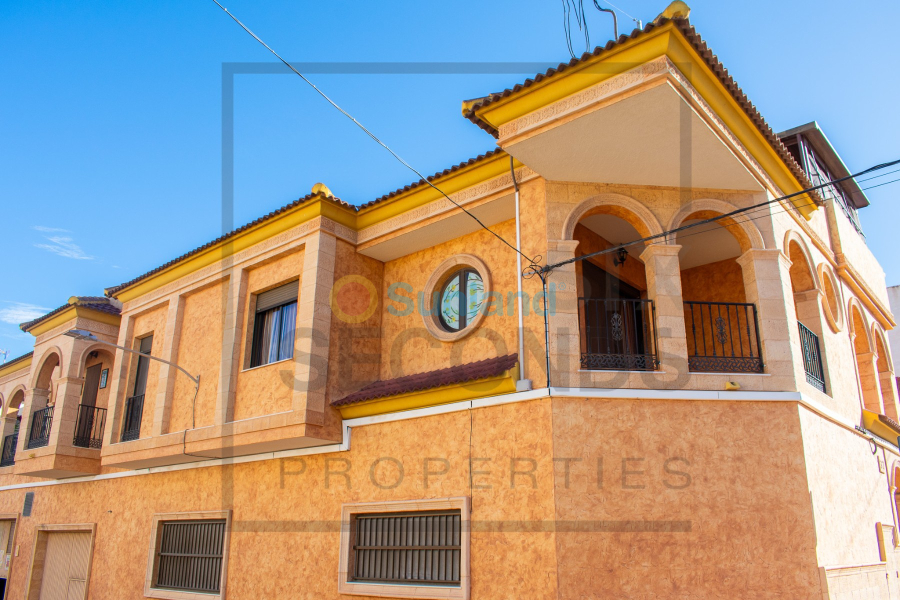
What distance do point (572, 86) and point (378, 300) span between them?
5338mm

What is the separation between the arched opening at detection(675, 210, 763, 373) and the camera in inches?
375

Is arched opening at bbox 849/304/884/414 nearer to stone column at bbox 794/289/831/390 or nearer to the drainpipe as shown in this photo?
stone column at bbox 794/289/831/390

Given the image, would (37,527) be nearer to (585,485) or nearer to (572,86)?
(585,485)

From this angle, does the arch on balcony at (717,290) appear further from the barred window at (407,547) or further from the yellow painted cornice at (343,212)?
the barred window at (407,547)

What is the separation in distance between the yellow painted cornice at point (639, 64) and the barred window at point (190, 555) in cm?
863

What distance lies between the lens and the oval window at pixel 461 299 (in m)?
10.7

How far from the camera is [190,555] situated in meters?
12.3

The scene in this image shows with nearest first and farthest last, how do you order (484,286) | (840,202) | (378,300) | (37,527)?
(484,286)
(378,300)
(840,202)
(37,527)

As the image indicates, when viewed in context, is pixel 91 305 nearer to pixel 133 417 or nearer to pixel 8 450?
Answer: pixel 133 417

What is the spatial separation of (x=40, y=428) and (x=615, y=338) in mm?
14621

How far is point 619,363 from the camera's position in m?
8.89

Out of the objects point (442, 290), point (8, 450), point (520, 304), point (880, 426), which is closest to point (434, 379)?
point (520, 304)

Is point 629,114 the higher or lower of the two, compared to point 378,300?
higher

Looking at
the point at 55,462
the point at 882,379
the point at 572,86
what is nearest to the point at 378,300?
the point at 572,86
